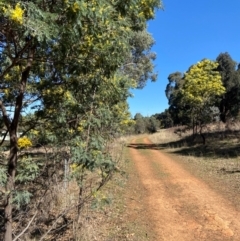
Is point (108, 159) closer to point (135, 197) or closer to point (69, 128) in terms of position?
point (69, 128)

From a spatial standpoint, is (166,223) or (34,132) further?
(166,223)

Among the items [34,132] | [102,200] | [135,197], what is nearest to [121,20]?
[34,132]

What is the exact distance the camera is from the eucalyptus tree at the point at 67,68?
315 cm

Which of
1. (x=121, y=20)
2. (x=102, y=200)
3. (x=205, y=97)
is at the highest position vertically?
(x=205, y=97)

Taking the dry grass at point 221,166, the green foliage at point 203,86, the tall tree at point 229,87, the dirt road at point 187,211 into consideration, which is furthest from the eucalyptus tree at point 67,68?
the tall tree at point 229,87

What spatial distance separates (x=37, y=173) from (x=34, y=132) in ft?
2.31

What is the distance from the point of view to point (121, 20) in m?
3.50

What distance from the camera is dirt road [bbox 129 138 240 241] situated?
19.9 ft

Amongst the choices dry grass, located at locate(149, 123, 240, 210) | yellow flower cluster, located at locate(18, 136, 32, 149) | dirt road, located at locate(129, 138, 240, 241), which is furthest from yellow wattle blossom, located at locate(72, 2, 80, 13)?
dry grass, located at locate(149, 123, 240, 210)

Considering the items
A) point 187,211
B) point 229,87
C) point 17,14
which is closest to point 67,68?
point 17,14

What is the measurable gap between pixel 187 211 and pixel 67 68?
16.8 ft

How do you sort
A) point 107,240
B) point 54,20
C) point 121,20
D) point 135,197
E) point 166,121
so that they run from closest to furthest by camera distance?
point 54,20 → point 121,20 → point 107,240 → point 135,197 → point 166,121

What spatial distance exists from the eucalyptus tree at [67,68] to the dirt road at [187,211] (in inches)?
131

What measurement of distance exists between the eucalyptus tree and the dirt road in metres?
3.33
